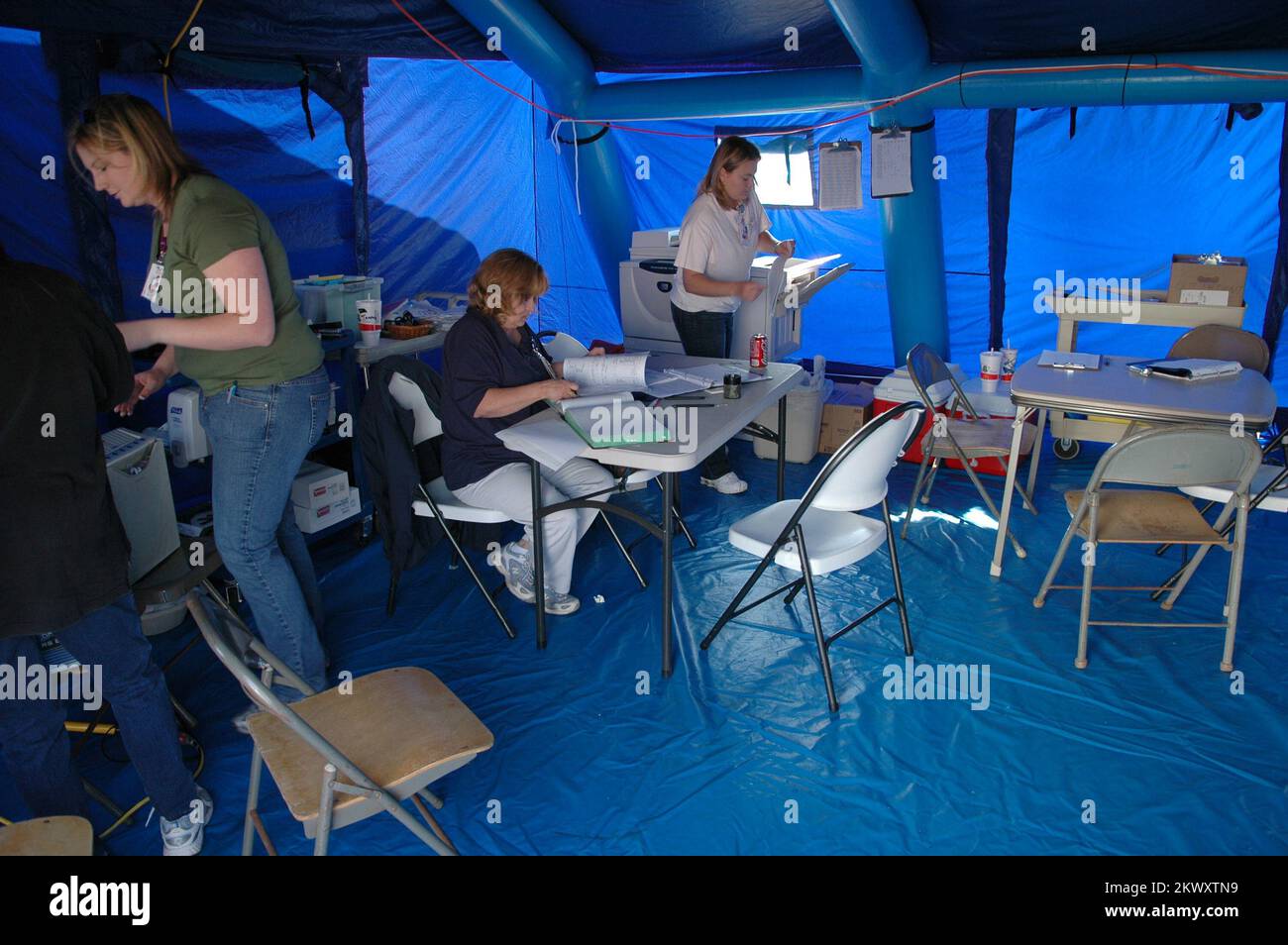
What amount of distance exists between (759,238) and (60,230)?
10.4 feet

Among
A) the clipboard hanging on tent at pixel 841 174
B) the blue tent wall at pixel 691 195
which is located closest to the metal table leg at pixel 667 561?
the blue tent wall at pixel 691 195

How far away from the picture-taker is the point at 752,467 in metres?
5.28

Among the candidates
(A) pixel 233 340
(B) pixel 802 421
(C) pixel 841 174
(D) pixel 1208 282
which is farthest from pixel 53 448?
(D) pixel 1208 282

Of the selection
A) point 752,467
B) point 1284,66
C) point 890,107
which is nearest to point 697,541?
point 752,467

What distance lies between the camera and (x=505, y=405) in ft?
10.4

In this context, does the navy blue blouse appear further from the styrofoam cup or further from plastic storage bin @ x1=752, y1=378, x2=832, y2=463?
the styrofoam cup

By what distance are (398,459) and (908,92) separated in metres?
3.36

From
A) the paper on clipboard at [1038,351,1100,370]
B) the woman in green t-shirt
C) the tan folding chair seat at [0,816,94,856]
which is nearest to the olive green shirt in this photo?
the woman in green t-shirt

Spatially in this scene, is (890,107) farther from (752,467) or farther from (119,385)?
(119,385)

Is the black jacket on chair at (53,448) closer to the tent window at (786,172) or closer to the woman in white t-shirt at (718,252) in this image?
the woman in white t-shirt at (718,252)

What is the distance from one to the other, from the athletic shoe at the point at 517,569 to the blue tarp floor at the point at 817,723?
0.06 m

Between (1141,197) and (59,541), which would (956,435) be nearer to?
(1141,197)

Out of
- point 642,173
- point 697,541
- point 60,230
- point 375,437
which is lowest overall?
point 697,541
